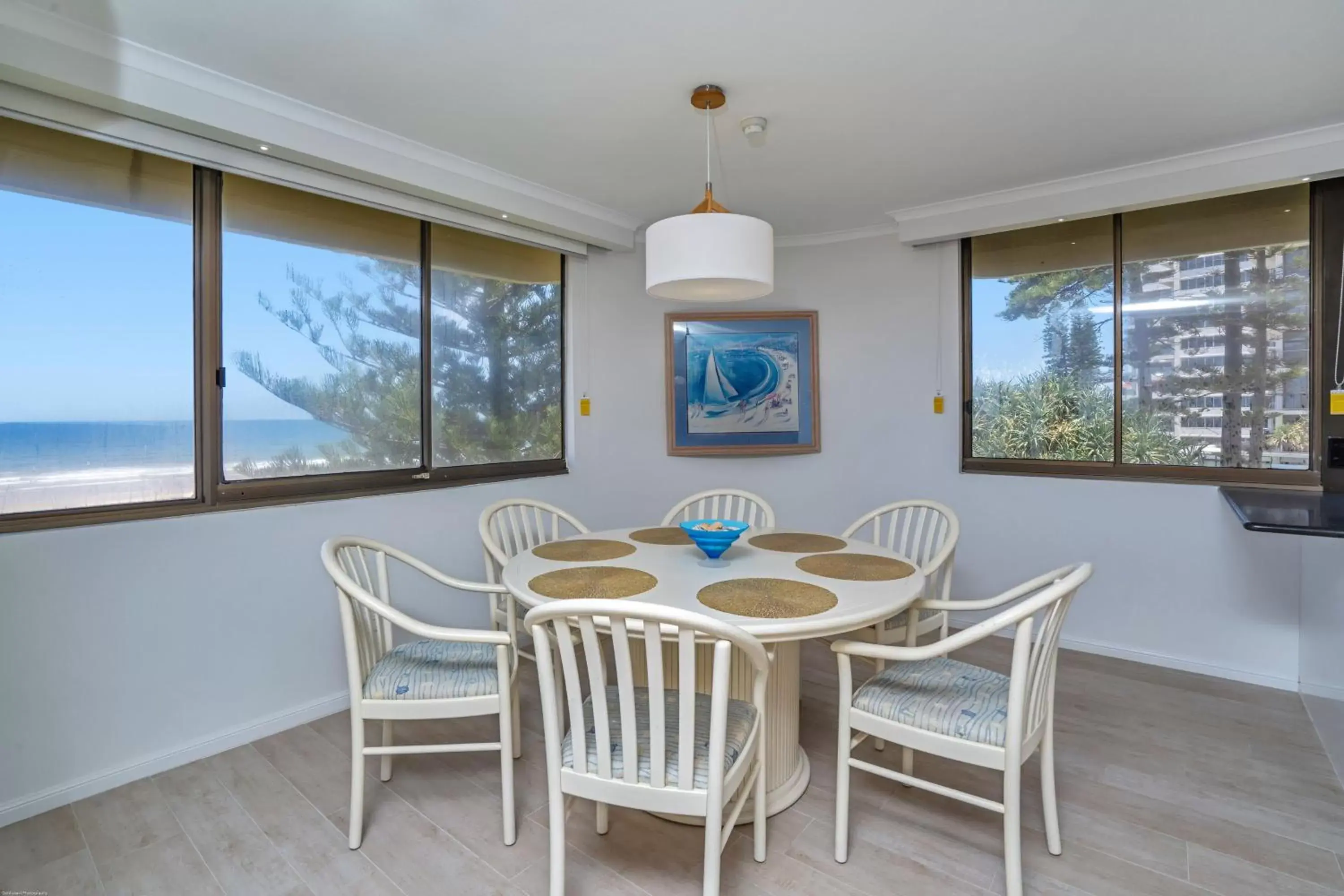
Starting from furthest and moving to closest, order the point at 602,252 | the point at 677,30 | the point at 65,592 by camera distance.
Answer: the point at 602,252 → the point at 65,592 → the point at 677,30

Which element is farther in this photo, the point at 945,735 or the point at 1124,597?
the point at 1124,597

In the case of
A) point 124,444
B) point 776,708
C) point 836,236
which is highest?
point 836,236

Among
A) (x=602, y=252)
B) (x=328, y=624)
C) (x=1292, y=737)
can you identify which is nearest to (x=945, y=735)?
(x=1292, y=737)

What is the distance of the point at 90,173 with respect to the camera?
2.23m

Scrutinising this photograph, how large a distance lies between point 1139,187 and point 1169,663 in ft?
7.45

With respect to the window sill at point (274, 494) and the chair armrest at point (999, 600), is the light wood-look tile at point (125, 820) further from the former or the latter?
the chair armrest at point (999, 600)

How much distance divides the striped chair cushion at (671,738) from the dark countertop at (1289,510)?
1.62 metres

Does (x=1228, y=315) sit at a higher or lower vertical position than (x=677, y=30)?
lower

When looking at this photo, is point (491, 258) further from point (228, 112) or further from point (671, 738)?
point (671, 738)

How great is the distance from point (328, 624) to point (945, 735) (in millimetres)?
2390

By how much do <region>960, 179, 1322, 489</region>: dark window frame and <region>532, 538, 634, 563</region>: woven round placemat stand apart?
2.26m

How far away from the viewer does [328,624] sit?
275 cm

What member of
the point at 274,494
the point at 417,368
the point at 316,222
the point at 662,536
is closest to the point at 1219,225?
the point at 662,536

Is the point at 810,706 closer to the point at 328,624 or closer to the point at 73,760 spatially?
the point at 328,624
